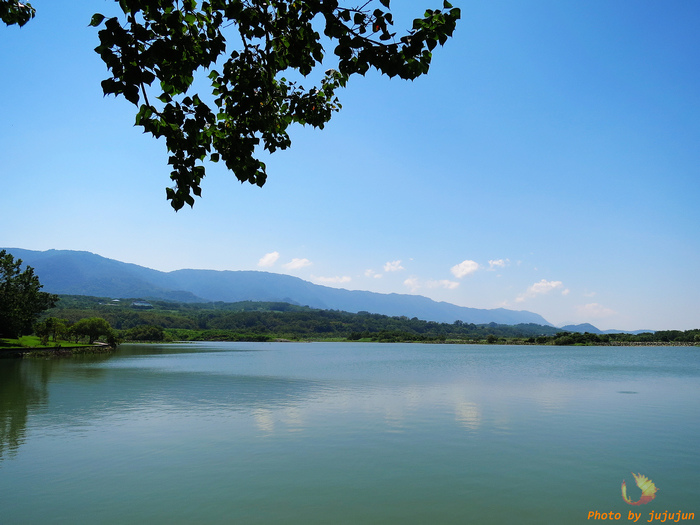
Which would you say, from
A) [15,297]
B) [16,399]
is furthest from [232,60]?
[15,297]

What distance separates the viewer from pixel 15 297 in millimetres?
68125

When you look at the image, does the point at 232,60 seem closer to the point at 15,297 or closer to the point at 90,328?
the point at 15,297

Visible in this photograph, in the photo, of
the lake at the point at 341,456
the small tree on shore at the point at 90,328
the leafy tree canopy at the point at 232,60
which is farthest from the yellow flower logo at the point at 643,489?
the small tree on shore at the point at 90,328

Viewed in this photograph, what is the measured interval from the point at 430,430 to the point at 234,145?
2126cm

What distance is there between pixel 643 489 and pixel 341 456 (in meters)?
11.4

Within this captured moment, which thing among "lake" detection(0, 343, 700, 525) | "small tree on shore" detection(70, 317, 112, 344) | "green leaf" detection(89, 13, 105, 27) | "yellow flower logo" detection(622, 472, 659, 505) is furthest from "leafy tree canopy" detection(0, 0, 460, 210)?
"small tree on shore" detection(70, 317, 112, 344)

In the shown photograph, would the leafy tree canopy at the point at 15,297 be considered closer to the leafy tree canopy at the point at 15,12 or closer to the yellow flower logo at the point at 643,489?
the leafy tree canopy at the point at 15,12

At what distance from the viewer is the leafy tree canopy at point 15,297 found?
67.9 meters

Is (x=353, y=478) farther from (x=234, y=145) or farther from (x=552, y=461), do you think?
(x=234, y=145)

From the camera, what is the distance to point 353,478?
16172 mm

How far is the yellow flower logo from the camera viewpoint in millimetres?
Result: 14508

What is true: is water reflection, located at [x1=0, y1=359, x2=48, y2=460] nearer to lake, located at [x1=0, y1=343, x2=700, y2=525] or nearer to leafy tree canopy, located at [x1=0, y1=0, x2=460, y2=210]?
lake, located at [x1=0, y1=343, x2=700, y2=525]

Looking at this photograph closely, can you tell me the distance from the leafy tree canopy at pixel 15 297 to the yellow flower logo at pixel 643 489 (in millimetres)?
81499

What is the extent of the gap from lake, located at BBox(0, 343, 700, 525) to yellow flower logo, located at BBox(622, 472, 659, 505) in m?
0.21
